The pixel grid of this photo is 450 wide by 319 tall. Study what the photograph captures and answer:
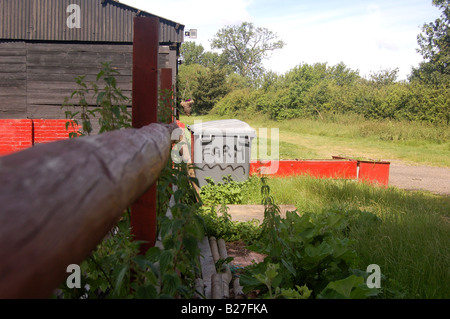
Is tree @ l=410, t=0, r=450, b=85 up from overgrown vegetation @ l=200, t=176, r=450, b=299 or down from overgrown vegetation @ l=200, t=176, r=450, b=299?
up

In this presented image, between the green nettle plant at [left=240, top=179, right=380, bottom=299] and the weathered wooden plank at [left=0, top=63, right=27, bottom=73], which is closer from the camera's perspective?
the green nettle plant at [left=240, top=179, right=380, bottom=299]

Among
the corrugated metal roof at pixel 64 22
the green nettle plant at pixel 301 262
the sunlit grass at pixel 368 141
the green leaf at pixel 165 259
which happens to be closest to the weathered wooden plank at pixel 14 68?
the corrugated metal roof at pixel 64 22

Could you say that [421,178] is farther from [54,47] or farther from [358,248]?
[54,47]

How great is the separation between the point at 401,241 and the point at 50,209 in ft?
10.5

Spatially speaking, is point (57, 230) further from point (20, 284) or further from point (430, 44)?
point (430, 44)

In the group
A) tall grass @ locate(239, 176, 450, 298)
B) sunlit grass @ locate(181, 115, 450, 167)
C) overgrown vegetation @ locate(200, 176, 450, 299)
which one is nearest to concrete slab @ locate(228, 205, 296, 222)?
tall grass @ locate(239, 176, 450, 298)

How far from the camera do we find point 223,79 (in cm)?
4966

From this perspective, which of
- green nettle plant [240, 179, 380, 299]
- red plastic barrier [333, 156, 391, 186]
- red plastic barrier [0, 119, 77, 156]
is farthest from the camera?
red plastic barrier [0, 119, 77, 156]

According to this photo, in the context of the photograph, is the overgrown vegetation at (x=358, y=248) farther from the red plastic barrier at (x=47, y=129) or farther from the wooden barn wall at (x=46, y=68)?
the wooden barn wall at (x=46, y=68)

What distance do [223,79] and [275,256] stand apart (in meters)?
48.2

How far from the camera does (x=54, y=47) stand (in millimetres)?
13008

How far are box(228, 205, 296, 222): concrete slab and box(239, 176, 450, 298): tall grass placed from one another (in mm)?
213

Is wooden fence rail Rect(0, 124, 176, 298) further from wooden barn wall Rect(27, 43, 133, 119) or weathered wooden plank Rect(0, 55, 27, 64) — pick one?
weathered wooden plank Rect(0, 55, 27, 64)

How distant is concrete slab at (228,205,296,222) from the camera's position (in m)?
4.95
